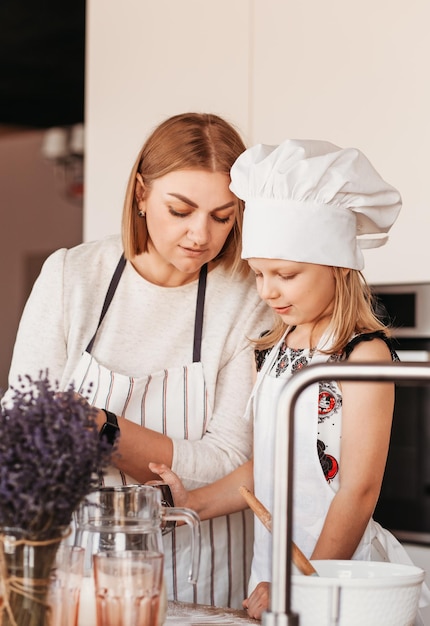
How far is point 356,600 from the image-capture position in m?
0.87

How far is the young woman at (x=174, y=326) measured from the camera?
4.81 ft

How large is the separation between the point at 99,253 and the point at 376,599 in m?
0.91

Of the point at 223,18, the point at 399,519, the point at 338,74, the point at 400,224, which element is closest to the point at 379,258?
the point at 400,224

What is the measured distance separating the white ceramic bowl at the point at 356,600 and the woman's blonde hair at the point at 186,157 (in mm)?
730

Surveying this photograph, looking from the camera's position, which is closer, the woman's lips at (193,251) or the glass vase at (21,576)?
the glass vase at (21,576)

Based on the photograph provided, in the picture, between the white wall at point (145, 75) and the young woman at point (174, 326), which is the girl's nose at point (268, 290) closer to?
the young woman at point (174, 326)

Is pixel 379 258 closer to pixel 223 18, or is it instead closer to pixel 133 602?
pixel 223 18

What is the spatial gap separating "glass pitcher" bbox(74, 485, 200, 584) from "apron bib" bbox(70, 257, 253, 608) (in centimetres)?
53

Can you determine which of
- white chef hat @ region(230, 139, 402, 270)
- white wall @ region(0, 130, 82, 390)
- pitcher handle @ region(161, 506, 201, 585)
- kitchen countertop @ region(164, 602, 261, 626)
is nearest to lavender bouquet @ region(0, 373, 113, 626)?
pitcher handle @ region(161, 506, 201, 585)

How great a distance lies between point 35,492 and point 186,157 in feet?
2.43

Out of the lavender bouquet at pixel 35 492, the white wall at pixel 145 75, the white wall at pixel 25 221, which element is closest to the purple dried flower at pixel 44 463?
the lavender bouquet at pixel 35 492

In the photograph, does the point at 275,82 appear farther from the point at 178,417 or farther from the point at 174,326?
the point at 178,417

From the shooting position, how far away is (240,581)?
5.25 ft

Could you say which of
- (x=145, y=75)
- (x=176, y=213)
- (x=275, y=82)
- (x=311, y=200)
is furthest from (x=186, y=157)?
(x=145, y=75)
